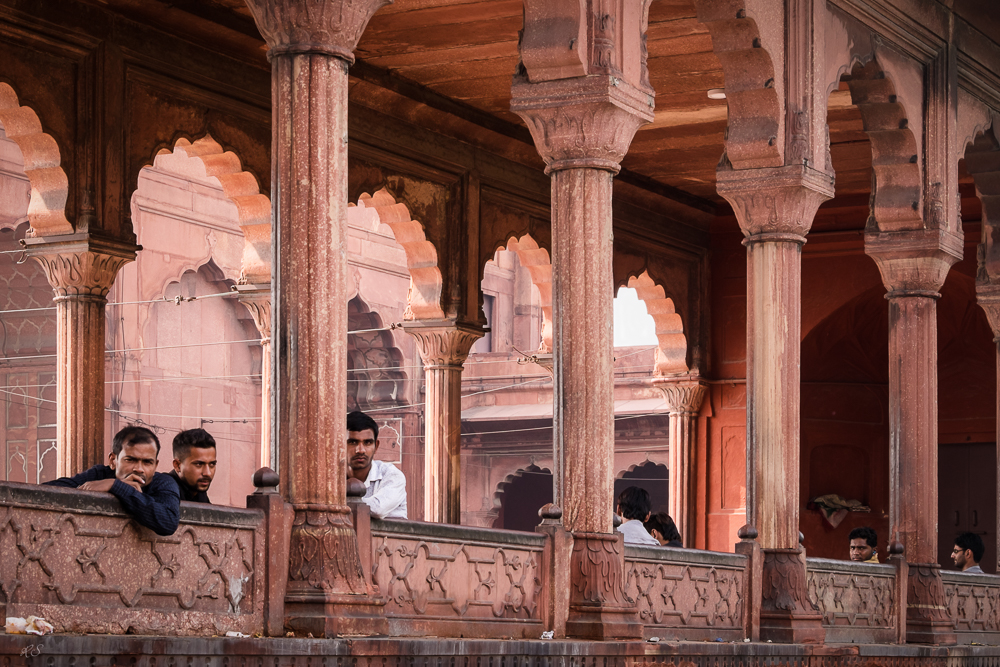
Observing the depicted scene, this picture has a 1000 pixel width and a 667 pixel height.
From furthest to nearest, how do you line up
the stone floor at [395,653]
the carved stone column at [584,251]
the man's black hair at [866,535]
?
1. the man's black hair at [866,535]
2. the carved stone column at [584,251]
3. the stone floor at [395,653]

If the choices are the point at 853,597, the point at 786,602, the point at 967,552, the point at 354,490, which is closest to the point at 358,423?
the point at 354,490

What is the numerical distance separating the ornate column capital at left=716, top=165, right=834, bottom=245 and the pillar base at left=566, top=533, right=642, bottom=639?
2752mm

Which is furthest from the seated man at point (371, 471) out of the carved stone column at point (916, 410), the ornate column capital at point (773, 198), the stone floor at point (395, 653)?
the carved stone column at point (916, 410)

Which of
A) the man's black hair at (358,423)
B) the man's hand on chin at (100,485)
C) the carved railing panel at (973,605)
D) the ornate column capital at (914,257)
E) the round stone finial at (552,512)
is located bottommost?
the carved railing panel at (973,605)

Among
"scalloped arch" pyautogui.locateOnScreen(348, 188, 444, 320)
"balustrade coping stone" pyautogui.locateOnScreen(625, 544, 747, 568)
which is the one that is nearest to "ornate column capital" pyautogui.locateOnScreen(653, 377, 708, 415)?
"scalloped arch" pyautogui.locateOnScreen(348, 188, 444, 320)

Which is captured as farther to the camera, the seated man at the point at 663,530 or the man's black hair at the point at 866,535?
the man's black hair at the point at 866,535

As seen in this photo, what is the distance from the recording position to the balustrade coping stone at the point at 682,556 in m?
9.01

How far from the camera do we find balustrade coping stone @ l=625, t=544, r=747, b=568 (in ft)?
29.6

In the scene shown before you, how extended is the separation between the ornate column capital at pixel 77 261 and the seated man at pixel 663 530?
12.9 ft

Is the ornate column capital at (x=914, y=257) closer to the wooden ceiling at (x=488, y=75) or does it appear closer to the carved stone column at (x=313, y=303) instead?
the wooden ceiling at (x=488, y=75)

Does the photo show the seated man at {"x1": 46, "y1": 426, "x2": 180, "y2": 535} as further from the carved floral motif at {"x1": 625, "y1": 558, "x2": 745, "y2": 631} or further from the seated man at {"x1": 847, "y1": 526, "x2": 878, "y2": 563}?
the seated man at {"x1": 847, "y1": 526, "x2": 878, "y2": 563}

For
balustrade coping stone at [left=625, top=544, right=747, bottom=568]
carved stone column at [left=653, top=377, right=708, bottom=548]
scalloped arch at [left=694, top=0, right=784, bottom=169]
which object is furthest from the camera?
carved stone column at [left=653, top=377, right=708, bottom=548]

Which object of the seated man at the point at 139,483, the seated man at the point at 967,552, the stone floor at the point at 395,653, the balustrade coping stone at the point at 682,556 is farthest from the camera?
the seated man at the point at 967,552

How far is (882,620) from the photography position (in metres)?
11.7
